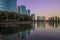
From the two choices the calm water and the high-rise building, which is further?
the high-rise building

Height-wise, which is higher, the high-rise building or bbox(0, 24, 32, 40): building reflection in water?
the high-rise building

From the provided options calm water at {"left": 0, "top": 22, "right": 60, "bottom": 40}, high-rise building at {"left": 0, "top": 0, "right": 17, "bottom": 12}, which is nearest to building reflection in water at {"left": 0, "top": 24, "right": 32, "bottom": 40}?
calm water at {"left": 0, "top": 22, "right": 60, "bottom": 40}

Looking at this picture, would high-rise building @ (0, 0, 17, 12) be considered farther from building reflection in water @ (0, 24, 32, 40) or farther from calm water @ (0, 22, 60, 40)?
building reflection in water @ (0, 24, 32, 40)

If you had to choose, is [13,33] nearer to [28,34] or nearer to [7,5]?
[28,34]

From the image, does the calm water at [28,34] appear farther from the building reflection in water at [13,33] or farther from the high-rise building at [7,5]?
the high-rise building at [7,5]

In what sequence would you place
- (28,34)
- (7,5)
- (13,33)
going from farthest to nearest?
(7,5) < (13,33) < (28,34)

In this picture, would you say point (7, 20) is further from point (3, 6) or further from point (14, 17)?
point (3, 6)

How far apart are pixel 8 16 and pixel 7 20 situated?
3.06 m

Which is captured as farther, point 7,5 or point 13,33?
point 7,5

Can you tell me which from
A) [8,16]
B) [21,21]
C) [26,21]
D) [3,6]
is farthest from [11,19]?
[3,6]

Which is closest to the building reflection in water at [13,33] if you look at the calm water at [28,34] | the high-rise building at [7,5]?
the calm water at [28,34]

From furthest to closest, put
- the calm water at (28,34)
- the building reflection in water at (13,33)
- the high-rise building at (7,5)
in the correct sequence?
the high-rise building at (7,5)
the calm water at (28,34)
the building reflection in water at (13,33)

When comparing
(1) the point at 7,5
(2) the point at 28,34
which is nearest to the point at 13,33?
(2) the point at 28,34

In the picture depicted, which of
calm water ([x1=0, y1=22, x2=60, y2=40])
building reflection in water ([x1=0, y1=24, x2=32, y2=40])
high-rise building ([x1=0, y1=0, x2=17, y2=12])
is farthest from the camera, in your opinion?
high-rise building ([x1=0, y1=0, x2=17, y2=12])
